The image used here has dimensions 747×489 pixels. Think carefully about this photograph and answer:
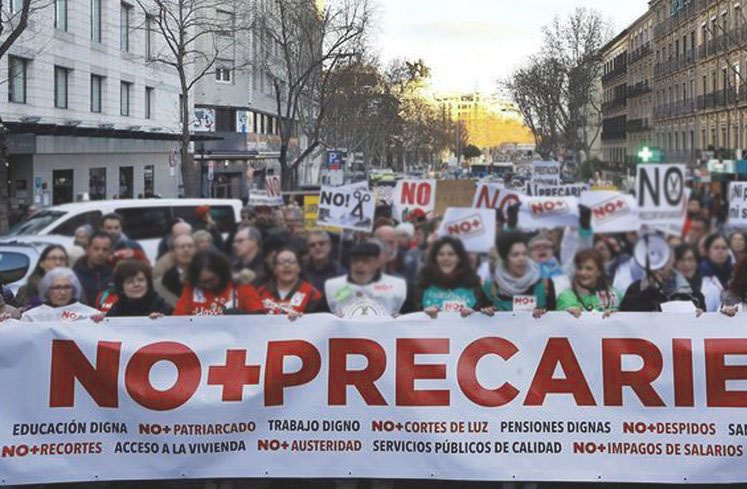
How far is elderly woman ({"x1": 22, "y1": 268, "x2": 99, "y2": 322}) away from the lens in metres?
6.91

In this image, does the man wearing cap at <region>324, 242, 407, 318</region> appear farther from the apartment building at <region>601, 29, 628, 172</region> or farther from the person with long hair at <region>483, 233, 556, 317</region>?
the apartment building at <region>601, 29, 628, 172</region>

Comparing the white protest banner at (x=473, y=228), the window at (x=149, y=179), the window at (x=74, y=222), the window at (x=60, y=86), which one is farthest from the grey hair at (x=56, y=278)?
the window at (x=149, y=179)

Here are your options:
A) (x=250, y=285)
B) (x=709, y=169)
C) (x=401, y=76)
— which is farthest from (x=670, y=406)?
(x=401, y=76)

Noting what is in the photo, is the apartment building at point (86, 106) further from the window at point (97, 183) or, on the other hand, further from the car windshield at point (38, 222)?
the car windshield at point (38, 222)

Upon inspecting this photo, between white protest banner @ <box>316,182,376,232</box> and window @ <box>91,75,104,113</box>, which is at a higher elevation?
window @ <box>91,75,104,113</box>

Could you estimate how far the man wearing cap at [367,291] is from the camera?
6.96m

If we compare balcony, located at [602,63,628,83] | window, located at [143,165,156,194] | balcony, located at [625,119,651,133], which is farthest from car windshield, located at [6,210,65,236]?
balcony, located at [602,63,628,83]

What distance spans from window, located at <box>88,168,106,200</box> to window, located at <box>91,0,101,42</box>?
182 inches

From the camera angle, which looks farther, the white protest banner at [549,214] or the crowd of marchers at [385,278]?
the white protest banner at [549,214]

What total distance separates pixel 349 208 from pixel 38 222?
7371 millimetres

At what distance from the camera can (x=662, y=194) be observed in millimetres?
6645

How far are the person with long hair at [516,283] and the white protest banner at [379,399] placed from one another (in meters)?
0.17

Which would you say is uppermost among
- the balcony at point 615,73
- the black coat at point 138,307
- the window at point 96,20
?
the balcony at point 615,73

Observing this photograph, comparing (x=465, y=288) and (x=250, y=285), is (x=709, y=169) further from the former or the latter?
(x=250, y=285)
